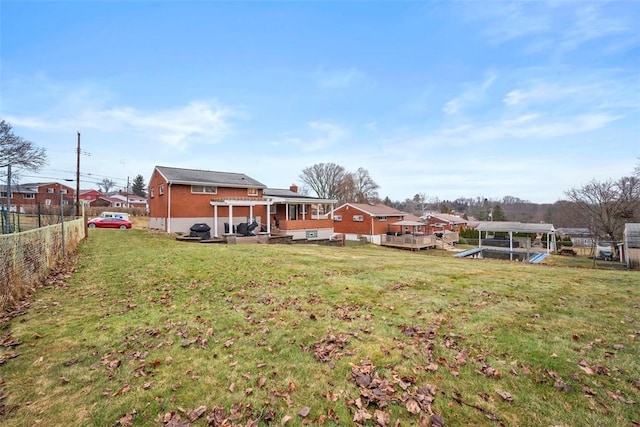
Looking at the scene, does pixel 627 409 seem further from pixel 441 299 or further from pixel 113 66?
pixel 113 66

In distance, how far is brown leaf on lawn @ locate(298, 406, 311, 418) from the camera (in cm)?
314

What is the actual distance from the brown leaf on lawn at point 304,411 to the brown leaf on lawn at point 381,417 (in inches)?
28.8

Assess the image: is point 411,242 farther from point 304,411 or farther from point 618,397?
point 304,411

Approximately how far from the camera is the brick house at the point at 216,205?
886 inches

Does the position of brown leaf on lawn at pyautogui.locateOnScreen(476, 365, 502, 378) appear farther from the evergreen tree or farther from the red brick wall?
the evergreen tree

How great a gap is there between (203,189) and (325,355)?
2235 centimetres

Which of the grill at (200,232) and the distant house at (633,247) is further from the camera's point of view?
the grill at (200,232)

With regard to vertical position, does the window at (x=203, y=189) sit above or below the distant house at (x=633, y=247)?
above

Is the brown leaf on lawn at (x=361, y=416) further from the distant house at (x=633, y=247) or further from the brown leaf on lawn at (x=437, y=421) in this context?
the distant house at (x=633, y=247)

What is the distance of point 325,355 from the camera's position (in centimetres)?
432

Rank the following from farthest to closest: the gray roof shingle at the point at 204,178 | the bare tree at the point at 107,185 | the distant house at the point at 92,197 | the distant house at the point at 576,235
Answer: the bare tree at the point at 107,185 → the distant house at the point at 92,197 → the distant house at the point at 576,235 → the gray roof shingle at the point at 204,178

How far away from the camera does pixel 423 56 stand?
716 inches

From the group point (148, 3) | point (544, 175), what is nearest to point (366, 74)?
point (148, 3)

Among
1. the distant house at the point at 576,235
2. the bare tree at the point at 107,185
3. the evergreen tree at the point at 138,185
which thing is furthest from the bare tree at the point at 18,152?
the bare tree at the point at 107,185
